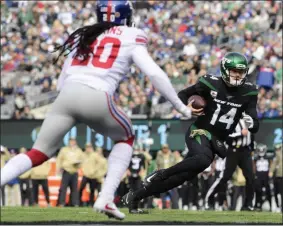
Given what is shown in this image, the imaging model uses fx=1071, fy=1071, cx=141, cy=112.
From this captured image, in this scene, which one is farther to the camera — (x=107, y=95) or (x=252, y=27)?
(x=252, y=27)

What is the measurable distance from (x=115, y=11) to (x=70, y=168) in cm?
1150

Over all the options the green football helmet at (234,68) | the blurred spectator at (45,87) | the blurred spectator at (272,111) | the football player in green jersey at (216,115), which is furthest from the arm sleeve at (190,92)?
the blurred spectator at (45,87)

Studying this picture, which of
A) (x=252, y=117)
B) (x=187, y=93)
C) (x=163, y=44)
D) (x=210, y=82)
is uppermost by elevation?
(x=163, y=44)

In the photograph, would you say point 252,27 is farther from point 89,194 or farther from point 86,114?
point 86,114

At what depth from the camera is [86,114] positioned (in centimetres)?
828

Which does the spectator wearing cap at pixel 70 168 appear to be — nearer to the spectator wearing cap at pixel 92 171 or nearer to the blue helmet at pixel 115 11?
the spectator wearing cap at pixel 92 171

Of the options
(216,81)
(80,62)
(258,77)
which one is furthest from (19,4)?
Answer: (80,62)

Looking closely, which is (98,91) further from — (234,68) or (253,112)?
(253,112)

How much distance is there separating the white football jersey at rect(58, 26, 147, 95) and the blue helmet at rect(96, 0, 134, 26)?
0.82 feet

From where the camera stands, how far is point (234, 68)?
11445 millimetres

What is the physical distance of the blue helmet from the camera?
873 cm

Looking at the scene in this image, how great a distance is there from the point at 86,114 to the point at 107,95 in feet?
0.73

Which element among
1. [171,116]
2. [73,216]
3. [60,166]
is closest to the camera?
[73,216]

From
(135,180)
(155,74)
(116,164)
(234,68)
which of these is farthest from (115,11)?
(135,180)
